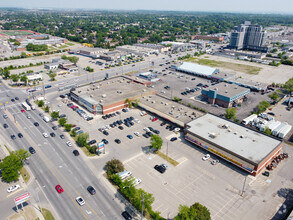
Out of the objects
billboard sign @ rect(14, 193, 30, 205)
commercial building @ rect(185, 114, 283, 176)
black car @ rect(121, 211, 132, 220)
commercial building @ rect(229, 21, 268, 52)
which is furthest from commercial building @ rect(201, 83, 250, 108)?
commercial building @ rect(229, 21, 268, 52)

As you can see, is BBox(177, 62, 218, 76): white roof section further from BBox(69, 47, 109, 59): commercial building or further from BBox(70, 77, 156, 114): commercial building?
BBox(69, 47, 109, 59): commercial building

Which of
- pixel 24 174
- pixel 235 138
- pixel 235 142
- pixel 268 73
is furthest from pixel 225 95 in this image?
pixel 24 174

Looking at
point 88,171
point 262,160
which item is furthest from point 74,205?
point 262,160

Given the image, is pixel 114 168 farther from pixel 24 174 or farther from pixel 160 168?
pixel 24 174

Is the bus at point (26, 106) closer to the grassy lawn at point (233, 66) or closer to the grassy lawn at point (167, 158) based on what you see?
the grassy lawn at point (167, 158)

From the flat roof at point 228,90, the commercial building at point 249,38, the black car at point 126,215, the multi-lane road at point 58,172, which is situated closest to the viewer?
the black car at point 126,215

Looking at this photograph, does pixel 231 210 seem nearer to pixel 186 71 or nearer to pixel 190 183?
pixel 190 183

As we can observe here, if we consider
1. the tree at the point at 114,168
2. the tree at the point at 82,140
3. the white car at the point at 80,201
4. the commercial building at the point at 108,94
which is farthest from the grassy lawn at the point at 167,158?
the commercial building at the point at 108,94
